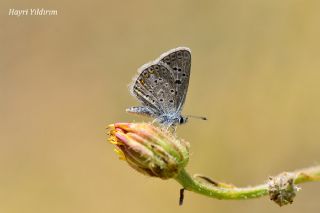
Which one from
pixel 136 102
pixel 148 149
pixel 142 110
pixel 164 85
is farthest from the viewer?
pixel 136 102

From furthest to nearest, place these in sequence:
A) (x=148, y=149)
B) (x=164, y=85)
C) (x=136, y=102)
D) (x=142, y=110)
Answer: (x=136, y=102) → (x=164, y=85) → (x=142, y=110) → (x=148, y=149)

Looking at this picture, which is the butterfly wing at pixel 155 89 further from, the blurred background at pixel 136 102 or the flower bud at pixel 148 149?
the blurred background at pixel 136 102

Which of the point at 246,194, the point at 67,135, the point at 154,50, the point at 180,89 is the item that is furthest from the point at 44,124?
the point at 246,194

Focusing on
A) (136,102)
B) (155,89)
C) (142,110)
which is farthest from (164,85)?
(136,102)

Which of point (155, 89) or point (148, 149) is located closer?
point (148, 149)

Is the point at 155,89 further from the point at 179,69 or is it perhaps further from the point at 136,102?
the point at 136,102

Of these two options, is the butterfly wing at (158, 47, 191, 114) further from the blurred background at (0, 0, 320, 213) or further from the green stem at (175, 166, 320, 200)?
the blurred background at (0, 0, 320, 213)

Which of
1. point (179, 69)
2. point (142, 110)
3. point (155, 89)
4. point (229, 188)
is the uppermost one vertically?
point (179, 69)
